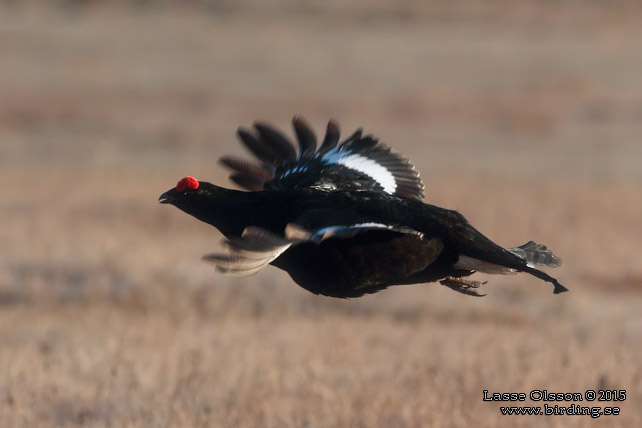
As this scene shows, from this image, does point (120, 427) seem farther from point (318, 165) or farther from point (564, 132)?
point (564, 132)

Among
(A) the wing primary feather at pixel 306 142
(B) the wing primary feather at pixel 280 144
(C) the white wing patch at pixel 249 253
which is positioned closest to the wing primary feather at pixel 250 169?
(B) the wing primary feather at pixel 280 144

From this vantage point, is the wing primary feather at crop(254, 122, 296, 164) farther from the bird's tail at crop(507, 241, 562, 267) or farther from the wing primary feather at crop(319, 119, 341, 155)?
the bird's tail at crop(507, 241, 562, 267)

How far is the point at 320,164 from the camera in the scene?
730 centimetres

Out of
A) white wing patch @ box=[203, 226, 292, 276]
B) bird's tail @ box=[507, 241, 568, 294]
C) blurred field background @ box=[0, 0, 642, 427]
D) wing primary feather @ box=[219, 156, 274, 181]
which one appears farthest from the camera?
blurred field background @ box=[0, 0, 642, 427]

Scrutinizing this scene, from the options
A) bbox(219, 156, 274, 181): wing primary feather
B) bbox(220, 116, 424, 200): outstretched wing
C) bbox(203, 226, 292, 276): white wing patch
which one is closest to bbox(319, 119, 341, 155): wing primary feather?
bbox(220, 116, 424, 200): outstretched wing

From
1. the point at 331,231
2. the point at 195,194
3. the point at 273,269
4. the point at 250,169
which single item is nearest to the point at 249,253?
the point at 331,231

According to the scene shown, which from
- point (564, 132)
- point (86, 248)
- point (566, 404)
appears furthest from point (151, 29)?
point (566, 404)

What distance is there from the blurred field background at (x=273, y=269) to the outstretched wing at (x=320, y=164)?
4.18 feet

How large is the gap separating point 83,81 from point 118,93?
4.58 feet

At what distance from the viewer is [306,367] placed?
25.9 feet

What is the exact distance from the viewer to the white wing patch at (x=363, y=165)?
24.2 feet

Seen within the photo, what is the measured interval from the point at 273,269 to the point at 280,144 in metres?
5.30

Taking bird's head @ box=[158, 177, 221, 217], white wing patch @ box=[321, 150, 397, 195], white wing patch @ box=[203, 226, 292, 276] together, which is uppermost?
white wing patch @ box=[321, 150, 397, 195]

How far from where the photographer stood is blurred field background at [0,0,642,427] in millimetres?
7336
